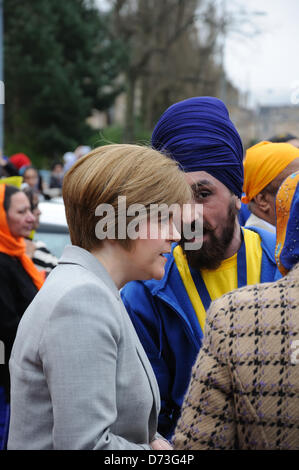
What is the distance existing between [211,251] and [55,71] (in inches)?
847

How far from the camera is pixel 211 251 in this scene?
7.61 ft

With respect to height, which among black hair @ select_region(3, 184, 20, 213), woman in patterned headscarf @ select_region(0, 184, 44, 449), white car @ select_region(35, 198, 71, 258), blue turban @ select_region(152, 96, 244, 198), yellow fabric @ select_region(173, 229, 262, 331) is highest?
blue turban @ select_region(152, 96, 244, 198)

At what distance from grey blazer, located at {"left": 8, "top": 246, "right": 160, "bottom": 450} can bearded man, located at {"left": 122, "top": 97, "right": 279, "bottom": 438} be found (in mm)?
472

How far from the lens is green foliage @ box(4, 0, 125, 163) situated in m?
22.8

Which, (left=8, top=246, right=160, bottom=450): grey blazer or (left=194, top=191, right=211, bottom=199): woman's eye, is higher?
(left=194, top=191, right=211, bottom=199): woman's eye

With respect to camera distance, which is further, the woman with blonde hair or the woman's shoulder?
the woman's shoulder

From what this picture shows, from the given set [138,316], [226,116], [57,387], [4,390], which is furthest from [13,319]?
[57,387]

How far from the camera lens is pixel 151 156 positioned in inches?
73.0

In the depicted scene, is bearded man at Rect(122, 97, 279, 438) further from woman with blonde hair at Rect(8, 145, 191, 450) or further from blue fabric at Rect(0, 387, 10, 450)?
blue fabric at Rect(0, 387, 10, 450)

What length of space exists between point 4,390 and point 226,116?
2.40 meters

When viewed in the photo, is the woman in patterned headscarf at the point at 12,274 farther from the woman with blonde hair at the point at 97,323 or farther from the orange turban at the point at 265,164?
the woman with blonde hair at the point at 97,323

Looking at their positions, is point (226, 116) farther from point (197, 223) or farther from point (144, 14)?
point (144, 14)

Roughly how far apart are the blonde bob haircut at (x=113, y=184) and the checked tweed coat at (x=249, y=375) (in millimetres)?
436

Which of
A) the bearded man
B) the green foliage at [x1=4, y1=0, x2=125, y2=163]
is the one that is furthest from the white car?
the green foliage at [x1=4, y1=0, x2=125, y2=163]
